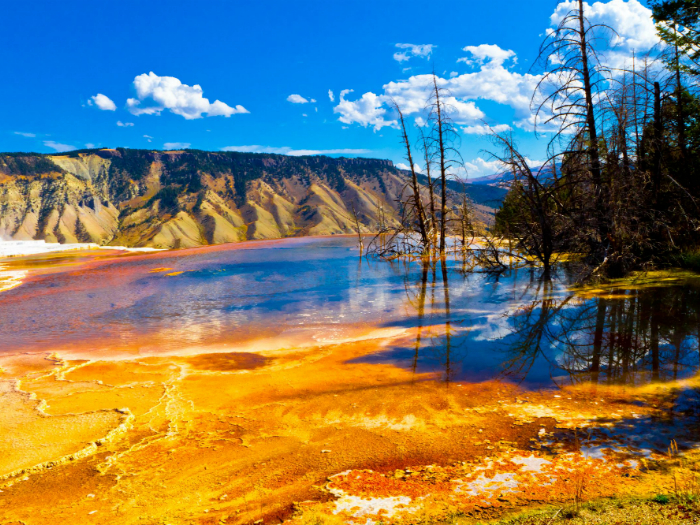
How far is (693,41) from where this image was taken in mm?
14914

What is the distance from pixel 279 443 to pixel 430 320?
8459mm

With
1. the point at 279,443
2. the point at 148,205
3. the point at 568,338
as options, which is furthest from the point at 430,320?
the point at 148,205

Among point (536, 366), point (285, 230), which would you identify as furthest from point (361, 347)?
point (285, 230)

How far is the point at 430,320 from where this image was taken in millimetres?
13578

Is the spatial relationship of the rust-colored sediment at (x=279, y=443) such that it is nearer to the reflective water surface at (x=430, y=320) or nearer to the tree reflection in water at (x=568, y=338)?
the tree reflection in water at (x=568, y=338)

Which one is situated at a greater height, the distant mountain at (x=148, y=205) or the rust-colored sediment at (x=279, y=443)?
the distant mountain at (x=148, y=205)

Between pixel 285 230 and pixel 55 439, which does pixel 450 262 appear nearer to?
pixel 55 439

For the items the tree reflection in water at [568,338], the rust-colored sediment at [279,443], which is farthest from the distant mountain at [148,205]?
the rust-colored sediment at [279,443]

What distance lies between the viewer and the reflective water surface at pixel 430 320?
889 cm

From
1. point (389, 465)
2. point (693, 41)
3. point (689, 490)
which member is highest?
point (693, 41)

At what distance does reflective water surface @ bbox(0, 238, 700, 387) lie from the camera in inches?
350

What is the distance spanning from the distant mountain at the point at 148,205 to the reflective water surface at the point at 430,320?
97618 mm

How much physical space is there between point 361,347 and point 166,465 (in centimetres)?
629

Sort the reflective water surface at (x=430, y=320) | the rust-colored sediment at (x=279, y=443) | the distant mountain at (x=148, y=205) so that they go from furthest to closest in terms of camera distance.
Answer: the distant mountain at (x=148, y=205)
the reflective water surface at (x=430, y=320)
the rust-colored sediment at (x=279, y=443)
